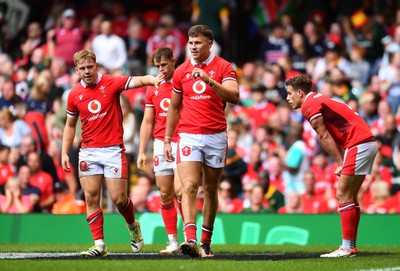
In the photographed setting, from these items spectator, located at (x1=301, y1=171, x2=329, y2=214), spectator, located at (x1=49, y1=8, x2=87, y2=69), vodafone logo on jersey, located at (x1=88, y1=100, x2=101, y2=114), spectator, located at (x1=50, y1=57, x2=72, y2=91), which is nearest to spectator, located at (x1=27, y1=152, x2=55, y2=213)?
spectator, located at (x1=50, y1=57, x2=72, y2=91)

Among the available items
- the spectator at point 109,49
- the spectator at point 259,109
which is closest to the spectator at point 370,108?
the spectator at point 259,109

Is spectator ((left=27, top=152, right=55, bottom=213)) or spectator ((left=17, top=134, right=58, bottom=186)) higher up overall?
spectator ((left=17, top=134, right=58, bottom=186))

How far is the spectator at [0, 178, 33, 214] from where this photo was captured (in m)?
18.0

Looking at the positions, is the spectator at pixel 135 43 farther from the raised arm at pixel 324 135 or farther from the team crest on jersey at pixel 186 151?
the team crest on jersey at pixel 186 151

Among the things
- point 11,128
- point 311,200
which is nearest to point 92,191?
point 311,200

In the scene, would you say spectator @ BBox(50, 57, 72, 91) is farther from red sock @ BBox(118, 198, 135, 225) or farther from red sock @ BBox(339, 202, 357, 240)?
red sock @ BBox(339, 202, 357, 240)

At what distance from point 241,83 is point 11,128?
15.7 feet

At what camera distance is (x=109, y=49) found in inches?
880

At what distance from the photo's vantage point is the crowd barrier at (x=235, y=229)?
52.2ft

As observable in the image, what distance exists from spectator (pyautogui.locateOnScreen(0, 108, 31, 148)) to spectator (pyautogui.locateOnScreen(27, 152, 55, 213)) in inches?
59.6

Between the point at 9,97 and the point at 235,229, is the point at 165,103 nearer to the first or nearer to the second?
the point at 235,229

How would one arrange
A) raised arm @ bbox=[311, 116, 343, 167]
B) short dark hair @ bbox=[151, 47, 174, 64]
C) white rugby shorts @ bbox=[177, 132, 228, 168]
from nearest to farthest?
white rugby shorts @ bbox=[177, 132, 228, 168]
raised arm @ bbox=[311, 116, 343, 167]
short dark hair @ bbox=[151, 47, 174, 64]

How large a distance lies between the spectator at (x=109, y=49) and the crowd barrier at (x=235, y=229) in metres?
6.12

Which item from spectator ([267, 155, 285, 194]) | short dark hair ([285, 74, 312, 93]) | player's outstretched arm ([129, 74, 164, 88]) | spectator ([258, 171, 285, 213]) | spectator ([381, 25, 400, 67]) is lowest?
spectator ([258, 171, 285, 213])
